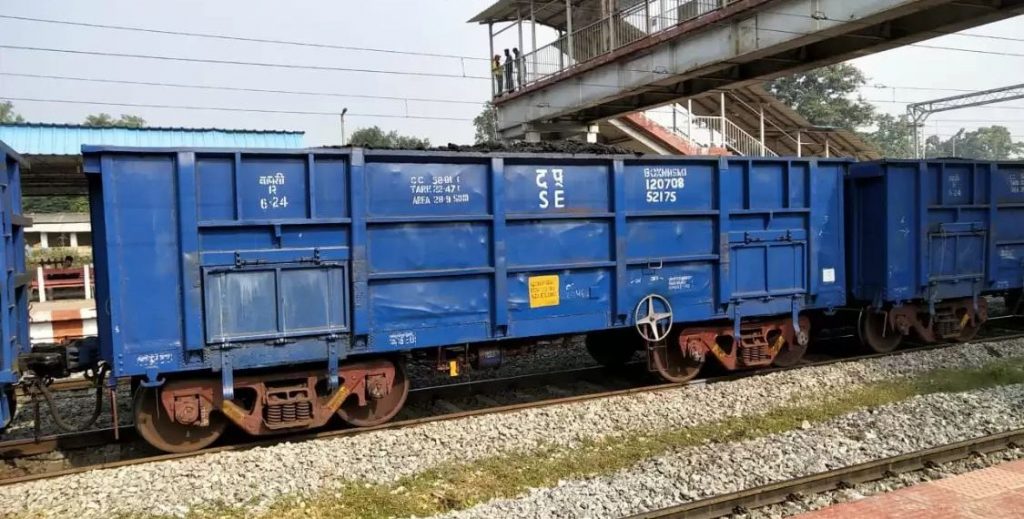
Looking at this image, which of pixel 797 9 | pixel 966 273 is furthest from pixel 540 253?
pixel 797 9

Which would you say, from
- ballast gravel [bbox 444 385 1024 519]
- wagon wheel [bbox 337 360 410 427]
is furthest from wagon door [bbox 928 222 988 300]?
wagon wheel [bbox 337 360 410 427]

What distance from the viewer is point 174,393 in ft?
22.4

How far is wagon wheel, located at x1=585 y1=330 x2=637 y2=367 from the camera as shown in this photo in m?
9.96

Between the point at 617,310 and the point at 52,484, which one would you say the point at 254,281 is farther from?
the point at 617,310

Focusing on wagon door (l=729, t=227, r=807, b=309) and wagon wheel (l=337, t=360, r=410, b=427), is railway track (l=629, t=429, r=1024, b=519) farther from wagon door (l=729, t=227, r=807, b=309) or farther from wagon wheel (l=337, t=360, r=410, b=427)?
wagon wheel (l=337, t=360, r=410, b=427)

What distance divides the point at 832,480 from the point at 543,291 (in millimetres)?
3641

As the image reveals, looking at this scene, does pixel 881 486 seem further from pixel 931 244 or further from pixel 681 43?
pixel 681 43

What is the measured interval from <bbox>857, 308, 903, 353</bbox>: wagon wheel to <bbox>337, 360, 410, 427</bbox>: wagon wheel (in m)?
7.39

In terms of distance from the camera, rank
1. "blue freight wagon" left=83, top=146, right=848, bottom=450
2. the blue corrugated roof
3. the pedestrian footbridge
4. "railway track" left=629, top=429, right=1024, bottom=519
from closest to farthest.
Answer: "railway track" left=629, top=429, right=1024, bottom=519 → "blue freight wagon" left=83, top=146, right=848, bottom=450 → the pedestrian footbridge → the blue corrugated roof

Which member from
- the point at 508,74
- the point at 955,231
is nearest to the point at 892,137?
the point at 508,74

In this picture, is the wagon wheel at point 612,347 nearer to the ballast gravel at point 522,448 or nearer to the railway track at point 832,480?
the ballast gravel at point 522,448

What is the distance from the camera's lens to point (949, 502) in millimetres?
5344

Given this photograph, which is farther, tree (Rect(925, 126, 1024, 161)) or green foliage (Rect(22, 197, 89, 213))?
tree (Rect(925, 126, 1024, 161))

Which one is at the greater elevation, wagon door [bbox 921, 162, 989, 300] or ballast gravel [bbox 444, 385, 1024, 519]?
wagon door [bbox 921, 162, 989, 300]
